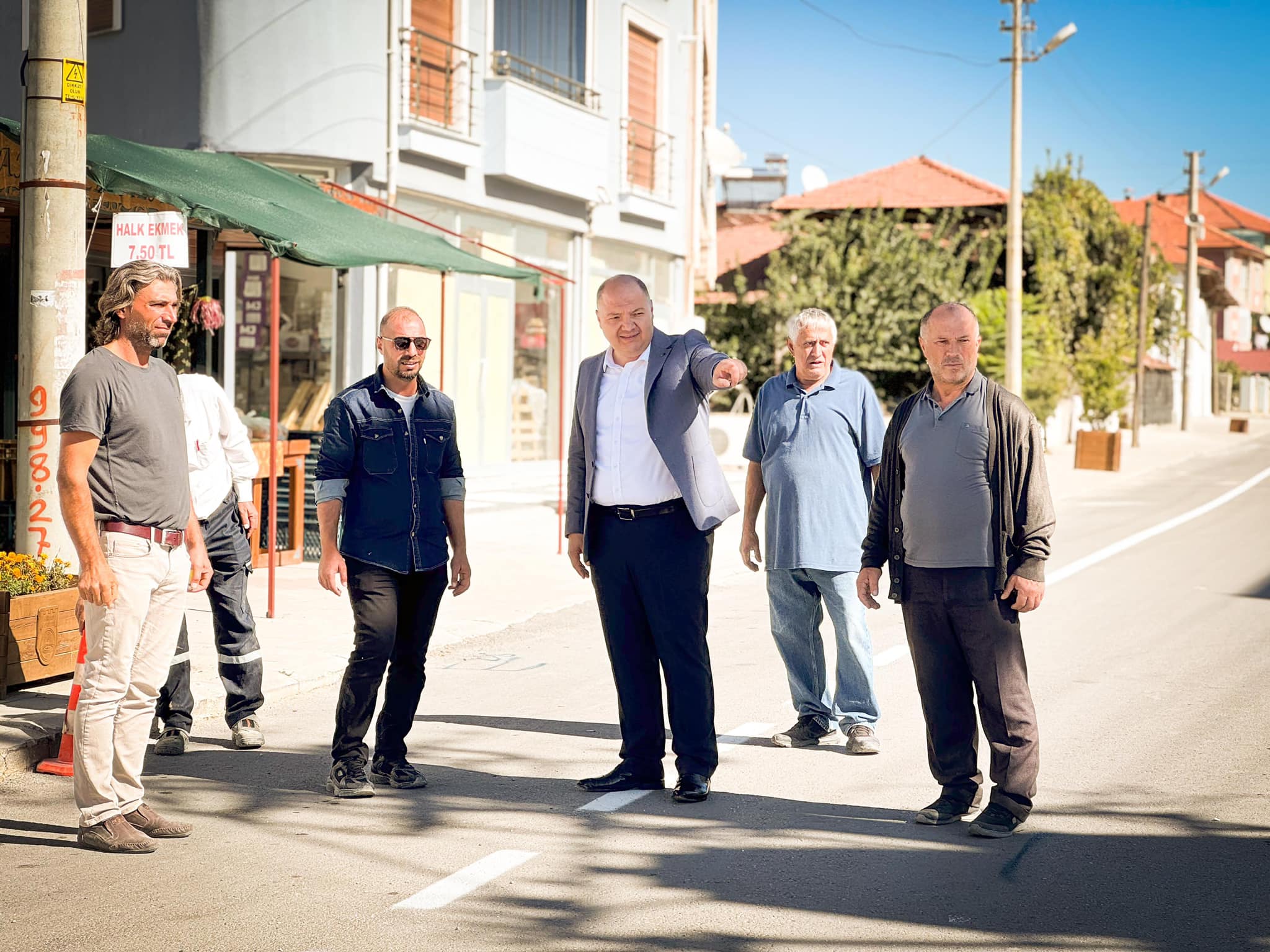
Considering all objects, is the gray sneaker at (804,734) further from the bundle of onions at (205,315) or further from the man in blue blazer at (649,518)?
the bundle of onions at (205,315)

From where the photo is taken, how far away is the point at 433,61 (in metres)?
19.5

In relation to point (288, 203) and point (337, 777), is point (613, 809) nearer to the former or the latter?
point (337, 777)

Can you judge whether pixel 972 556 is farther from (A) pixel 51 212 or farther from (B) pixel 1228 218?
(B) pixel 1228 218

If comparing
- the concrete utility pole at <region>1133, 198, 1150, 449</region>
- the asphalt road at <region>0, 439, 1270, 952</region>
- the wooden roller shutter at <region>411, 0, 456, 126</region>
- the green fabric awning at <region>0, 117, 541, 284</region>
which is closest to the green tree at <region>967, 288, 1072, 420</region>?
the concrete utility pole at <region>1133, 198, 1150, 449</region>

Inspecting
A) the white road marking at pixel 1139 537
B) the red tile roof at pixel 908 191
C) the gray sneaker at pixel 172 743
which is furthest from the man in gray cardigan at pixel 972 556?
the red tile roof at pixel 908 191

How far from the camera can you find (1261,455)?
1545 inches

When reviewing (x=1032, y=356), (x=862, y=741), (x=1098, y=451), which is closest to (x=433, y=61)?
(x=862, y=741)

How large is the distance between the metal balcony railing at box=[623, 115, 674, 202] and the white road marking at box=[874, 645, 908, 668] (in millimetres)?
15895

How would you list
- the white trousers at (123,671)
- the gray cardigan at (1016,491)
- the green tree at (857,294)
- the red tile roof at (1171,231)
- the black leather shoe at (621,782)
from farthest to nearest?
the red tile roof at (1171,231)
the green tree at (857,294)
the black leather shoe at (621,782)
the gray cardigan at (1016,491)
the white trousers at (123,671)

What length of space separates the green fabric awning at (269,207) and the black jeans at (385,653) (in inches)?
178

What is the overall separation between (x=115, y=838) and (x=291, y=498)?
8.11m

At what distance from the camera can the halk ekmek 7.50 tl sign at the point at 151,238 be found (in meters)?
8.28

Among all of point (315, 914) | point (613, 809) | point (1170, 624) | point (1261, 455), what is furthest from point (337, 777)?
point (1261, 455)

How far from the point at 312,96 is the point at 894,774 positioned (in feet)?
43.2
